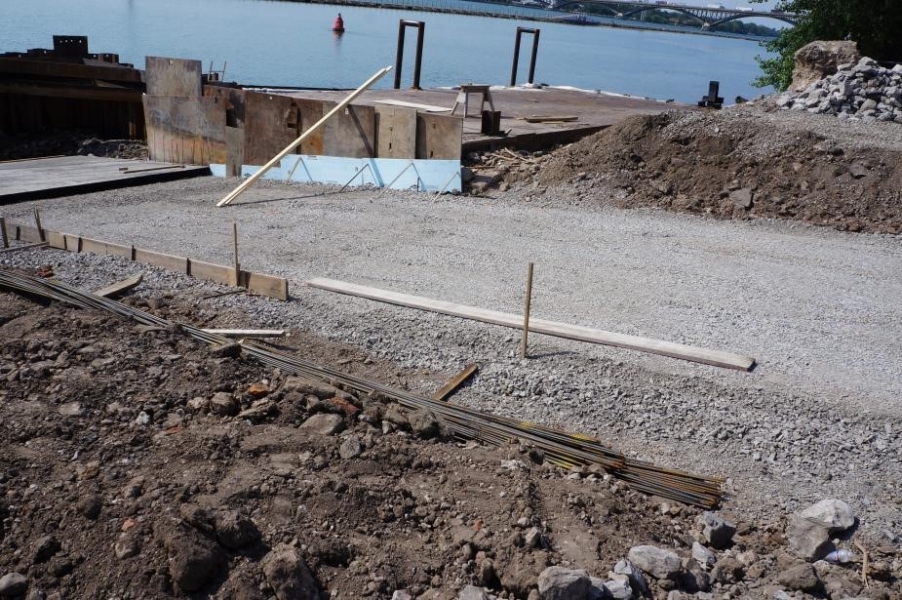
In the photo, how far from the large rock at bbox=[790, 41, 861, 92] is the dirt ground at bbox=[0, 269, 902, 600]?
15.5 metres

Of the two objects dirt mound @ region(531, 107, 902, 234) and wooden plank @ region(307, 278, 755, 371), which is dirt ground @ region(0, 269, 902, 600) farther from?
dirt mound @ region(531, 107, 902, 234)

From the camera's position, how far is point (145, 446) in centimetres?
495

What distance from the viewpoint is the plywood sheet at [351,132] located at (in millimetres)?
14633

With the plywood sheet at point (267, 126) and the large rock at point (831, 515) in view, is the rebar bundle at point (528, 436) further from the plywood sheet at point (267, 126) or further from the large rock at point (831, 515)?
the plywood sheet at point (267, 126)

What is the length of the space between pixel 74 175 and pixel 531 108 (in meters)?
11.1

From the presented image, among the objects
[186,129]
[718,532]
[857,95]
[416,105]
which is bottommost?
[718,532]

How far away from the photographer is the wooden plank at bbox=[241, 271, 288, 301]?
820 centimetres

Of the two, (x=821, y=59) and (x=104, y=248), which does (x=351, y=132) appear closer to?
(x=104, y=248)

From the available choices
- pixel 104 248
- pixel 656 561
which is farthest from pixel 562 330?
pixel 104 248

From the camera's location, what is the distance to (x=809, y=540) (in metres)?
4.87

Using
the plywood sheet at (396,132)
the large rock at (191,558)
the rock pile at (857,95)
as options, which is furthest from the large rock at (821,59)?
the large rock at (191,558)

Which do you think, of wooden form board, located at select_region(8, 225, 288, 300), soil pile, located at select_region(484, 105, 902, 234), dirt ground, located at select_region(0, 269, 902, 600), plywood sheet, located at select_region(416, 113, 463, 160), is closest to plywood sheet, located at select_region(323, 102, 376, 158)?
plywood sheet, located at select_region(416, 113, 463, 160)

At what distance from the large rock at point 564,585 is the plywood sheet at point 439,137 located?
10.6m

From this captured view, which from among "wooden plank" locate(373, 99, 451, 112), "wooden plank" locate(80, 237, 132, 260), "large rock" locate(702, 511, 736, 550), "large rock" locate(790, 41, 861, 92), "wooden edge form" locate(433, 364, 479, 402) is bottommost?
"large rock" locate(702, 511, 736, 550)
